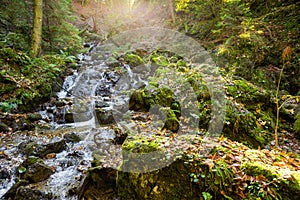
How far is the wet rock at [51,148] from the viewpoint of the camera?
16.1 feet

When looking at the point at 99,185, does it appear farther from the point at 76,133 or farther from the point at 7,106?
the point at 7,106

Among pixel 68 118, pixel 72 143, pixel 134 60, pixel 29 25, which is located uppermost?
pixel 29 25

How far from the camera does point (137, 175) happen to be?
2873 millimetres

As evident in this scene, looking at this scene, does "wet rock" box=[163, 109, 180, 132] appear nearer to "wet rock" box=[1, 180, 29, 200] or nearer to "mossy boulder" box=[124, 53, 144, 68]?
"wet rock" box=[1, 180, 29, 200]

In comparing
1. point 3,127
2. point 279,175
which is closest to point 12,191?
point 3,127

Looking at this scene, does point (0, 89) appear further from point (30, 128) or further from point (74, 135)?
point (74, 135)

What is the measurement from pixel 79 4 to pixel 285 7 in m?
23.1

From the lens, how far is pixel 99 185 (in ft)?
12.8

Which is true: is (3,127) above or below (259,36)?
below

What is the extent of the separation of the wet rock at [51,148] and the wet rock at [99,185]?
63.8 inches

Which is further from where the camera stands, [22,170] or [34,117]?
[34,117]

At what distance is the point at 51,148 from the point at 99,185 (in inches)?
79.6

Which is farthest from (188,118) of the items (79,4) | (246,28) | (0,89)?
(79,4)

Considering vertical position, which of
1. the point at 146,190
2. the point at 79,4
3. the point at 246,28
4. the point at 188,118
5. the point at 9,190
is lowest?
the point at 9,190
